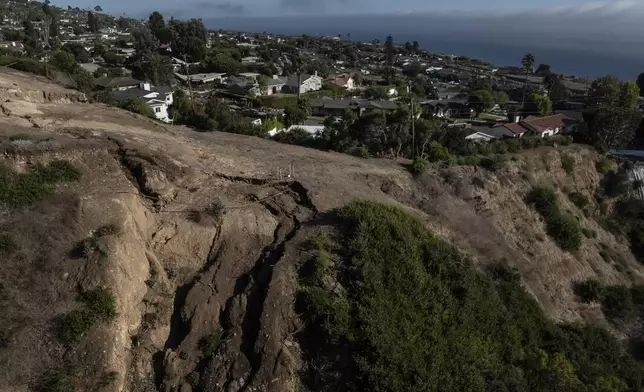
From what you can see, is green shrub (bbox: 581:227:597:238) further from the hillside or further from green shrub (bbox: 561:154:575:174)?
green shrub (bbox: 561:154:575:174)

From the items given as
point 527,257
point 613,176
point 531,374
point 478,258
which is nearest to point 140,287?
point 531,374

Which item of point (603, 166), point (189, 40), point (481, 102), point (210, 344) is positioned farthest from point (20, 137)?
point (189, 40)

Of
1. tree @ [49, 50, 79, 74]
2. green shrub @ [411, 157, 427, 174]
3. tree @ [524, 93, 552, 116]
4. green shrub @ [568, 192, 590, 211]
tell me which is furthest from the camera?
tree @ [524, 93, 552, 116]

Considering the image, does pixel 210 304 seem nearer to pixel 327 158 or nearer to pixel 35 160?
pixel 35 160

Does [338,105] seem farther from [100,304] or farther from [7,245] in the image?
[100,304]

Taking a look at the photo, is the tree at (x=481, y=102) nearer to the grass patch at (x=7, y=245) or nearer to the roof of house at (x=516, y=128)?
the roof of house at (x=516, y=128)

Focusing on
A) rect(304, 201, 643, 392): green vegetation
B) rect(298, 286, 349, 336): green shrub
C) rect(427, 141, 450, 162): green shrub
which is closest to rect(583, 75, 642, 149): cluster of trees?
rect(427, 141, 450, 162): green shrub
